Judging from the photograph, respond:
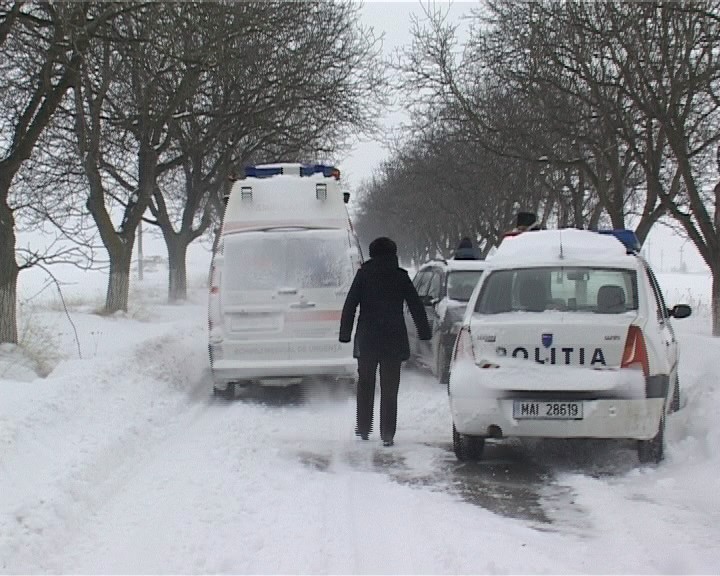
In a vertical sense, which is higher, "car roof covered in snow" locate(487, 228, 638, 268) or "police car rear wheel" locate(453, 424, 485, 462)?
"car roof covered in snow" locate(487, 228, 638, 268)

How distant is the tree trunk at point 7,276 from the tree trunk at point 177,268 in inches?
725

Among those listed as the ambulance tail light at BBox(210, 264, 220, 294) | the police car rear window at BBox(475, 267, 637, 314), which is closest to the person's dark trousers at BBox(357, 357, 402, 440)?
the police car rear window at BBox(475, 267, 637, 314)

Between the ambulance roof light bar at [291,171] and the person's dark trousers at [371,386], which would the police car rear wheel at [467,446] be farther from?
the ambulance roof light bar at [291,171]

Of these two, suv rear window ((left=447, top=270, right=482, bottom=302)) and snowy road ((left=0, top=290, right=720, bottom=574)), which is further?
suv rear window ((left=447, top=270, right=482, bottom=302))

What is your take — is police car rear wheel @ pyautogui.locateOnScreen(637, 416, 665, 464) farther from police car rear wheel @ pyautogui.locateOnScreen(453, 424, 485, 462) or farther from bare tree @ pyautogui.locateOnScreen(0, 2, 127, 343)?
bare tree @ pyautogui.locateOnScreen(0, 2, 127, 343)

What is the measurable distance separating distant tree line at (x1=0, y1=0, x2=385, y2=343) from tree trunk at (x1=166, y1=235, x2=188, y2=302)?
5 cm

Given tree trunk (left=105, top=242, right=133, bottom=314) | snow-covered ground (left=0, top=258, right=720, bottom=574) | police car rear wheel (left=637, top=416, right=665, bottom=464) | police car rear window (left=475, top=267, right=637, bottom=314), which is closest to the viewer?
snow-covered ground (left=0, top=258, right=720, bottom=574)

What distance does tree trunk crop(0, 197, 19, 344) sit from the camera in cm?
1134

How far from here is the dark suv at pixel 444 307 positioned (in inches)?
445

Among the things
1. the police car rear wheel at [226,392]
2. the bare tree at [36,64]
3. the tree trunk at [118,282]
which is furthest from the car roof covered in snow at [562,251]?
the tree trunk at [118,282]

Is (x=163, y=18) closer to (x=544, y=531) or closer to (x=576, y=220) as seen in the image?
(x=544, y=531)

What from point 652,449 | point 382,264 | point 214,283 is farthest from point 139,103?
point 652,449

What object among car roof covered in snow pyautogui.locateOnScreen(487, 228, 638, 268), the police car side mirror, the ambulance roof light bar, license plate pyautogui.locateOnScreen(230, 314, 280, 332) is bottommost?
license plate pyautogui.locateOnScreen(230, 314, 280, 332)

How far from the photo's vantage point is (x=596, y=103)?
744 inches
